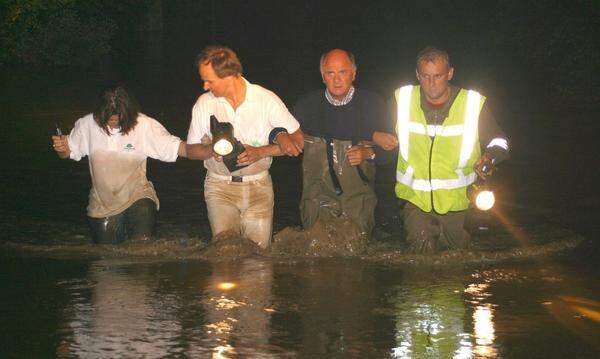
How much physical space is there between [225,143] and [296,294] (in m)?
1.23

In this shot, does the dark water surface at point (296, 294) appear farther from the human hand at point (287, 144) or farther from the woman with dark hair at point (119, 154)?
the human hand at point (287, 144)

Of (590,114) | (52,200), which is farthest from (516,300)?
(590,114)

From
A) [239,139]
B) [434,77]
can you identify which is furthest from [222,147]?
[434,77]

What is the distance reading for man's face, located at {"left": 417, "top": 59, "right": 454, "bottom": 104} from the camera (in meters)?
9.06

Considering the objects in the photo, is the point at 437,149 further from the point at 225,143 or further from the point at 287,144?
the point at 225,143

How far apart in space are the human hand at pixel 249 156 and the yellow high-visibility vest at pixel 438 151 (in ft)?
3.86

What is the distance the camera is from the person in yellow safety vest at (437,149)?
362 inches

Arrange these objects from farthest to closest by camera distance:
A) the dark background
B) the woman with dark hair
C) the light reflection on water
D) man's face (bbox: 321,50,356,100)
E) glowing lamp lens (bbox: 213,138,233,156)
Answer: the dark background, the woman with dark hair, man's face (bbox: 321,50,356,100), glowing lamp lens (bbox: 213,138,233,156), the light reflection on water

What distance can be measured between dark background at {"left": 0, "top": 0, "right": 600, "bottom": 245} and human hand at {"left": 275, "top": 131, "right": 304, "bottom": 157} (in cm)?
322

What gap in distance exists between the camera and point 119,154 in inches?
369

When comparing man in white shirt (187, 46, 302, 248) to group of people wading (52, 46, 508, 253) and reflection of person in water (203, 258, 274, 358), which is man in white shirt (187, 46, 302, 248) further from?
reflection of person in water (203, 258, 274, 358)

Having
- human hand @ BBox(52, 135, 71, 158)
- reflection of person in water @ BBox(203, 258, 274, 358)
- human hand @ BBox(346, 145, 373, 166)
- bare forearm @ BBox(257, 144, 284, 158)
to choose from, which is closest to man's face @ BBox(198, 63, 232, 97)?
bare forearm @ BBox(257, 144, 284, 158)

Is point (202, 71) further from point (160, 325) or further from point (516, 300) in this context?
point (516, 300)

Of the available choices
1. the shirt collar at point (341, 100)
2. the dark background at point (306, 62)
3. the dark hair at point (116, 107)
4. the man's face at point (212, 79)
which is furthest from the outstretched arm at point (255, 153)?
the dark background at point (306, 62)
